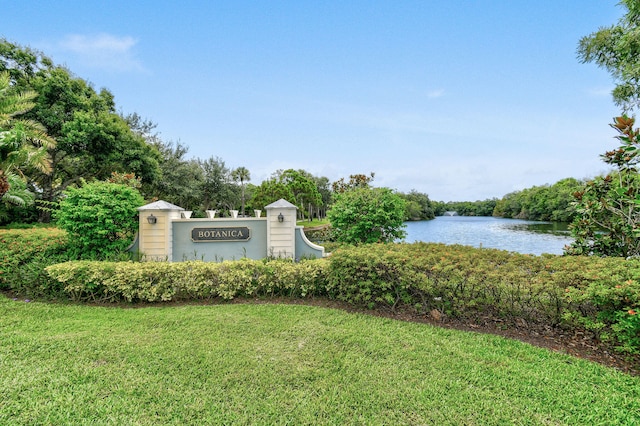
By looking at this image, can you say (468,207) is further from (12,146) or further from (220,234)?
(12,146)

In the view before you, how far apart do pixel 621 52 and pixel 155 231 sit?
10.8 meters

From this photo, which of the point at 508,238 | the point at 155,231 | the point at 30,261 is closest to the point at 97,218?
the point at 155,231

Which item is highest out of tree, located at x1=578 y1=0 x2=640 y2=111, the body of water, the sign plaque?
tree, located at x1=578 y1=0 x2=640 y2=111

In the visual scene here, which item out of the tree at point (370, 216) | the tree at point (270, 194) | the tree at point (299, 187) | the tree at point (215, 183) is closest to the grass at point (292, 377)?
the tree at point (370, 216)

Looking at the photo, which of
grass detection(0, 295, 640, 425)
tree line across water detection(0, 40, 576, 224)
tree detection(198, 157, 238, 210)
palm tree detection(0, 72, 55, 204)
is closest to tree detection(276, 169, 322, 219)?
tree detection(198, 157, 238, 210)

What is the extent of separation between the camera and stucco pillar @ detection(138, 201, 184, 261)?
258 inches

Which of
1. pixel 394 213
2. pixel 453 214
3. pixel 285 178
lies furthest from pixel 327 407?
pixel 453 214

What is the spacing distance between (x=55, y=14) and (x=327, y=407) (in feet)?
32.7

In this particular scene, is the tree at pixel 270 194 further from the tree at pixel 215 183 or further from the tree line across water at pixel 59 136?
the tree line across water at pixel 59 136

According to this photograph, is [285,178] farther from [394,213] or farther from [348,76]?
[394,213]

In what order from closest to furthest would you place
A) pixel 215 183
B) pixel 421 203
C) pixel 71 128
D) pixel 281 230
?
pixel 281 230
pixel 71 128
pixel 215 183
pixel 421 203

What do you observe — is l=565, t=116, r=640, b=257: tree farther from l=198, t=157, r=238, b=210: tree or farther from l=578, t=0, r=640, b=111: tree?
l=198, t=157, r=238, b=210: tree

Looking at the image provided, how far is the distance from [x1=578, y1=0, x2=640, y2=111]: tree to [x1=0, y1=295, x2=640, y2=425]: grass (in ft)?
20.5

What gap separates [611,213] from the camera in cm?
451
